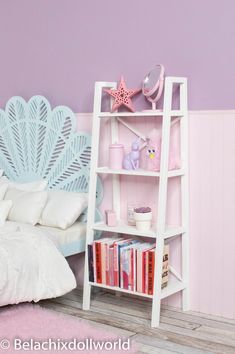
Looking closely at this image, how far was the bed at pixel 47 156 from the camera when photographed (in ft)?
10.2

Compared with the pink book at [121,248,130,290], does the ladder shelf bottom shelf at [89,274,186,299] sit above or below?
below

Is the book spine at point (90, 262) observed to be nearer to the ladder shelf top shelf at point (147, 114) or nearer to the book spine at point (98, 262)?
the book spine at point (98, 262)

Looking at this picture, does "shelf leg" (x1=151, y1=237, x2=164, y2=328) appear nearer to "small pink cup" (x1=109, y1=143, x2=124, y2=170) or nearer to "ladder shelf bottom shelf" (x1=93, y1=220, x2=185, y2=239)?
"ladder shelf bottom shelf" (x1=93, y1=220, x2=185, y2=239)

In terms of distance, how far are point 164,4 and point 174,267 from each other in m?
1.33

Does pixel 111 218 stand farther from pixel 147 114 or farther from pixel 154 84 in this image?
pixel 154 84

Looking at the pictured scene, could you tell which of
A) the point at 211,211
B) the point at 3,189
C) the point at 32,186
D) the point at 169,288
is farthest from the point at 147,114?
the point at 3,189

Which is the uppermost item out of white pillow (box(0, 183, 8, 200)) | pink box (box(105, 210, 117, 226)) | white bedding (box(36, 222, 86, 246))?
white pillow (box(0, 183, 8, 200))

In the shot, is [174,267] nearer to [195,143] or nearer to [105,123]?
[195,143]

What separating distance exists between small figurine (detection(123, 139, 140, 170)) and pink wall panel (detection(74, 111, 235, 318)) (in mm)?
216

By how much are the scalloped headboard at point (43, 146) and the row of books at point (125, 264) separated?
0.41m

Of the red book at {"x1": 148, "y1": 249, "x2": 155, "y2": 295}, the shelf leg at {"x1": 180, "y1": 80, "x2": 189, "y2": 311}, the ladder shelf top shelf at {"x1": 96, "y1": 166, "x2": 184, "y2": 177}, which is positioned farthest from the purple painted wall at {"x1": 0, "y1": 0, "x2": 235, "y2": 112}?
the red book at {"x1": 148, "y1": 249, "x2": 155, "y2": 295}

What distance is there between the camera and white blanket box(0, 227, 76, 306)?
267 cm

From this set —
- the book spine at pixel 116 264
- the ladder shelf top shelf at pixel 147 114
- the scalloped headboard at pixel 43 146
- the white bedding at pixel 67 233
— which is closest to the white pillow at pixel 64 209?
the white bedding at pixel 67 233

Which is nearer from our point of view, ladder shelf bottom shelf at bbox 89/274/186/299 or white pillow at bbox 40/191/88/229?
ladder shelf bottom shelf at bbox 89/274/186/299
